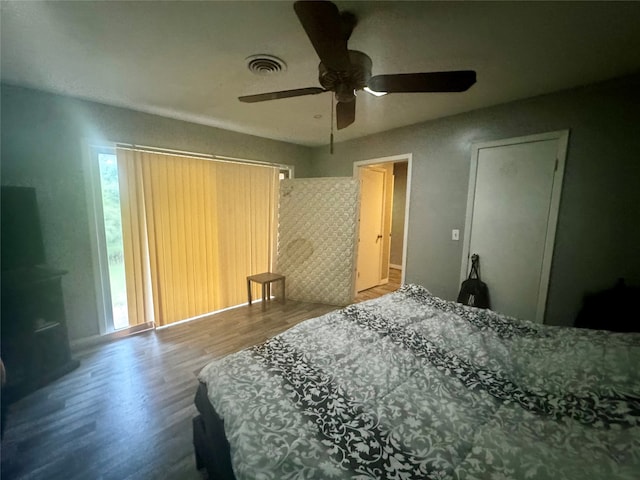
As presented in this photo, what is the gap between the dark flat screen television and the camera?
192 centimetres

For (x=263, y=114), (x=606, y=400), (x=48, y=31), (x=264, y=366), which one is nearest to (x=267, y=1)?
(x=48, y=31)

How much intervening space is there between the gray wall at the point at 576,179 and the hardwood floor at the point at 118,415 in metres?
2.61

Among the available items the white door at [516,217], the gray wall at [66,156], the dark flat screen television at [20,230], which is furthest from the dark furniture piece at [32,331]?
the white door at [516,217]

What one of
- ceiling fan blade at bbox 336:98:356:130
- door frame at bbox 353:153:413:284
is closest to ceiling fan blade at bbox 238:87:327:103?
ceiling fan blade at bbox 336:98:356:130

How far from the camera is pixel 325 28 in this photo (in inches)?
38.1

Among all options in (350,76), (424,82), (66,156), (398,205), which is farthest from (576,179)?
(66,156)

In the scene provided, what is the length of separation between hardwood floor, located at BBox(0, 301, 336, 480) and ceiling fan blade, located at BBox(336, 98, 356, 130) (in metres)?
2.26

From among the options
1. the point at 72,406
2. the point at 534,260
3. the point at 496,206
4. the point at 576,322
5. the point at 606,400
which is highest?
the point at 496,206

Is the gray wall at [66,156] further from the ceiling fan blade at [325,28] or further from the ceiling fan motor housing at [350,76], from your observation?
the ceiling fan blade at [325,28]

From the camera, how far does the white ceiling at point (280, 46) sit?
1.24 m

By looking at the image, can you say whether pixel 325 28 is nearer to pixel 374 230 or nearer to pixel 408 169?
pixel 408 169

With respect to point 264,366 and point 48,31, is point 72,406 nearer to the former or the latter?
point 264,366

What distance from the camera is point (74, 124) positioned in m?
2.32

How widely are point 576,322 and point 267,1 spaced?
3086 millimetres
